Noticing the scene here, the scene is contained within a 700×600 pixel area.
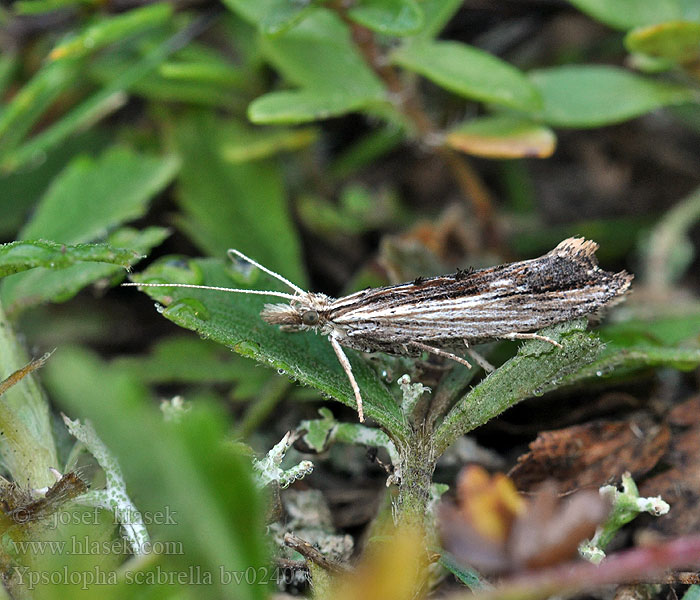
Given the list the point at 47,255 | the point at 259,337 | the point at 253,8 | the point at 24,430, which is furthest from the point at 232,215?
the point at 47,255

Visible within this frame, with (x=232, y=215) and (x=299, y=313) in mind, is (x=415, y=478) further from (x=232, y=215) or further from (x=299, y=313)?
(x=232, y=215)

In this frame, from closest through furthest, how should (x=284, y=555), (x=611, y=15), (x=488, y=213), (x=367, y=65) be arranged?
1. (x=284, y=555)
2. (x=611, y=15)
3. (x=367, y=65)
4. (x=488, y=213)

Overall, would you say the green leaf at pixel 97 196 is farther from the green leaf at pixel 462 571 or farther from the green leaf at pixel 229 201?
the green leaf at pixel 462 571

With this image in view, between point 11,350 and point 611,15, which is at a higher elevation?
point 611,15

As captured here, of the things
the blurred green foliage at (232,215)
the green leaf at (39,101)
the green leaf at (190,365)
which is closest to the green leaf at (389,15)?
the blurred green foliage at (232,215)

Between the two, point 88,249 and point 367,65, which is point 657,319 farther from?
point 88,249

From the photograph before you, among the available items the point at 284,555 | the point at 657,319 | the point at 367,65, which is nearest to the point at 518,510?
the point at 284,555
